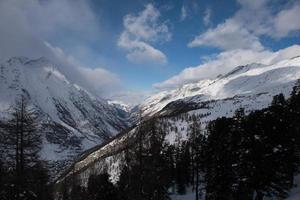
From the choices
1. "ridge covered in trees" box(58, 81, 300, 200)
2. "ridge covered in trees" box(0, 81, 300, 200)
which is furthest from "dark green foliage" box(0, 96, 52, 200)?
"ridge covered in trees" box(58, 81, 300, 200)

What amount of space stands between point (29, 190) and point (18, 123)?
5217mm

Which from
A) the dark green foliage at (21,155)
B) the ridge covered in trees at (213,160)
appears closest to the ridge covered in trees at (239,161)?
the ridge covered in trees at (213,160)

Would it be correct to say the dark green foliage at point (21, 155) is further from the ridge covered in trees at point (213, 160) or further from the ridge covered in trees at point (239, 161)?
the ridge covered in trees at point (239, 161)

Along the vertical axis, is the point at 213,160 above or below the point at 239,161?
below

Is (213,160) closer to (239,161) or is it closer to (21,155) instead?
(239,161)

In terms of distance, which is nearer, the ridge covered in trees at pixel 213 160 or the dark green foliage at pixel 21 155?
the dark green foliage at pixel 21 155

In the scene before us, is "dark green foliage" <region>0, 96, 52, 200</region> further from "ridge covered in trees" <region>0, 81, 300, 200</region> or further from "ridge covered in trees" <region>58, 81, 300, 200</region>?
"ridge covered in trees" <region>58, 81, 300, 200</region>

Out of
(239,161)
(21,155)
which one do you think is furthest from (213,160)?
(21,155)

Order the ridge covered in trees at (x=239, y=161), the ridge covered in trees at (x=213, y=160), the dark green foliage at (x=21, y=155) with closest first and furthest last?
the dark green foliage at (x=21, y=155), the ridge covered in trees at (x=213, y=160), the ridge covered in trees at (x=239, y=161)

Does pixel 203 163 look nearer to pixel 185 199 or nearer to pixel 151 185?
pixel 151 185

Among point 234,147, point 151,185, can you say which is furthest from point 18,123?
point 234,147

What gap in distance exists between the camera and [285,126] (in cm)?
3228

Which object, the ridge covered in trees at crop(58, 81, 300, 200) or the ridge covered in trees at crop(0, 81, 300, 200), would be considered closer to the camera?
the ridge covered in trees at crop(0, 81, 300, 200)

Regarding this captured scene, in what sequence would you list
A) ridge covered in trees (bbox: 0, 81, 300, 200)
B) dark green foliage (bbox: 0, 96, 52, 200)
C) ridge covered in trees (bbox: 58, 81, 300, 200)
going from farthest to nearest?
ridge covered in trees (bbox: 58, 81, 300, 200), ridge covered in trees (bbox: 0, 81, 300, 200), dark green foliage (bbox: 0, 96, 52, 200)
